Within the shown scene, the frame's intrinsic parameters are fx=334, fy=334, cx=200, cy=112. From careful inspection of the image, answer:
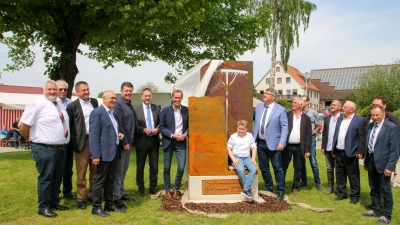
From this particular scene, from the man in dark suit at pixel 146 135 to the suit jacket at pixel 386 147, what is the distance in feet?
11.8

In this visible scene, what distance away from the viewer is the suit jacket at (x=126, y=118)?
5.48 metres

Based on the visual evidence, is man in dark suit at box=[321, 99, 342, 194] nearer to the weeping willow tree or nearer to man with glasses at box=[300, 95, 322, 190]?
man with glasses at box=[300, 95, 322, 190]

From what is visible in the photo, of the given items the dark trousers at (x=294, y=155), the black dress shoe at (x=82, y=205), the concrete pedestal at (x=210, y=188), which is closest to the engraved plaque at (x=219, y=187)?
the concrete pedestal at (x=210, y=188)

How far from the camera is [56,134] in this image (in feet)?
15.7

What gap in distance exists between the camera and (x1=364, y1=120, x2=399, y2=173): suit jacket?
4852mm

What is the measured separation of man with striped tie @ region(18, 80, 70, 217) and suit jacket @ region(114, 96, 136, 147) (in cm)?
89

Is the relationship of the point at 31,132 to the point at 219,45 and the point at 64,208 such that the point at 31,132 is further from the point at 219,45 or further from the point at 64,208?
the point at 219,45

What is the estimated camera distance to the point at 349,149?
19.6ft

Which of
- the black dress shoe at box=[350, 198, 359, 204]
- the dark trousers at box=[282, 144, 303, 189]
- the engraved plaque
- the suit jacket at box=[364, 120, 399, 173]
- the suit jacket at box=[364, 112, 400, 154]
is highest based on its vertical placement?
the suit jacket at box=[364, 112, 400, 154]

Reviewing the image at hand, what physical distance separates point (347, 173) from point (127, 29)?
7917mm

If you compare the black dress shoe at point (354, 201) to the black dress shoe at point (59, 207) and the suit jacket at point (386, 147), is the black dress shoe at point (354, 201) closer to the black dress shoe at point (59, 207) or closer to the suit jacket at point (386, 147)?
the suit jacket at point (386, 147)

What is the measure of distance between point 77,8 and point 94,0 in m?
1.69

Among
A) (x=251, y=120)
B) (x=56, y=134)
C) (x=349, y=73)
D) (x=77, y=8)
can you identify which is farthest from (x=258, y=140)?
(x=349, y=73)

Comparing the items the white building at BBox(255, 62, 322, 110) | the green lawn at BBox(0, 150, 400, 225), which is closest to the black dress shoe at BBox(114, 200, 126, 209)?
the green lawn at BBox(0, 150, 400, 225)
